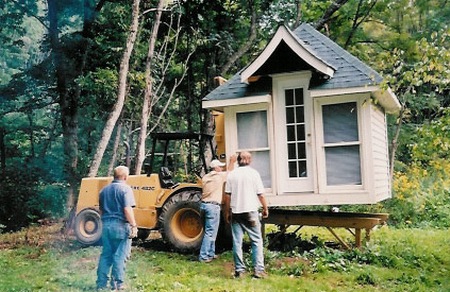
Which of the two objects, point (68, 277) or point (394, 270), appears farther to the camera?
point (394, 270)

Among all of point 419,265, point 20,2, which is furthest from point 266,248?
point 20,2

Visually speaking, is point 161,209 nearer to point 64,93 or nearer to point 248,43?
point 64,93

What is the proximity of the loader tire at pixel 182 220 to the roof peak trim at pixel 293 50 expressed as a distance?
2294 millimetres

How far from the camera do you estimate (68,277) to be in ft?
21.1

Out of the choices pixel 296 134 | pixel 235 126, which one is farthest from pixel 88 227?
pixel 296 134

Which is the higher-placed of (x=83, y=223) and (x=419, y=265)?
(x=83, y=223)

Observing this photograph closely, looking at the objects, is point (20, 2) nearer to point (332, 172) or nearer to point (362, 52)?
point (362, 52)

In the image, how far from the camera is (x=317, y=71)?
26.3 feet

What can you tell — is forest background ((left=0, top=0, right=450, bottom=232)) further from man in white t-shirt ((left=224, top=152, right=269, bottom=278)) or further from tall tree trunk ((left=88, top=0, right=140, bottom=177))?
man in white t-shirt ((left=224, top=152, right=269, bottom=278))

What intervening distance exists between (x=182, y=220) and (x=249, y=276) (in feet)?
7.34

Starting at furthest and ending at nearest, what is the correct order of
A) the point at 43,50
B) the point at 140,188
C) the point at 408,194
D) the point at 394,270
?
the point at 43,50, the point at 408,194, the point at 140,188, the point at 394,270

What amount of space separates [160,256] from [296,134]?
10.1ft

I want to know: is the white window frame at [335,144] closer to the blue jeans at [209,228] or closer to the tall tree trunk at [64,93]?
the blue jeans at [209,228]

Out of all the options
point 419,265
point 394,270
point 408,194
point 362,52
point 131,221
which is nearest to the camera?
point 131,221
